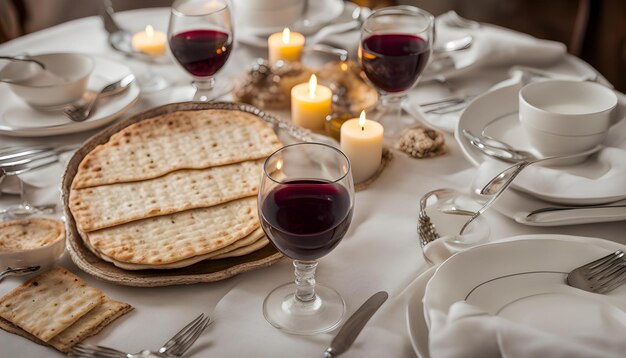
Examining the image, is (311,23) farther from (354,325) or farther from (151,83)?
(354,325)

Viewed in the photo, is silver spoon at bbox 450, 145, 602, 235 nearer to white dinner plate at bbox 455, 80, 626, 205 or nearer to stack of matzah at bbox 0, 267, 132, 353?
white dinner plate at bbox 455, 80, 626, 205

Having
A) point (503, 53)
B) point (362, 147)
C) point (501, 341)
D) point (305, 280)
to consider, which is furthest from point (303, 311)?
point (503, 53)

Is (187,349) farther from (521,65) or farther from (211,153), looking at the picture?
(521,65)

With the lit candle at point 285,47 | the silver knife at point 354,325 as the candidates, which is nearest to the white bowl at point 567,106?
the silver knife at point 354,325

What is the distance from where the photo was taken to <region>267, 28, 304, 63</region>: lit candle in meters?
1.77

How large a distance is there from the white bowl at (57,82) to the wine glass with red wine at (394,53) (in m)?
0.64

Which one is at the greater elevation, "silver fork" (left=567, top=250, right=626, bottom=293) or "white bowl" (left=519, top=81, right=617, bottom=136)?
"white bowl" (left=519, top=81, right=617, bottom=136)

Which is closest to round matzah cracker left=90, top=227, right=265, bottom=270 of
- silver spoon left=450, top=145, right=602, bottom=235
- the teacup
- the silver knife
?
the silver knife

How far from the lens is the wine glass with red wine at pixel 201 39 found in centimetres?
157

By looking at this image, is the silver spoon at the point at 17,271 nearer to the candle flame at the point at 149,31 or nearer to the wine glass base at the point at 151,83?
the wine glass base at the point at 151,83

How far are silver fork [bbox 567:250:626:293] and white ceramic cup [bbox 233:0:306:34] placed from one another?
1.09m

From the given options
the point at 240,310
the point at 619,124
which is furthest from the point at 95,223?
the point at 619,124

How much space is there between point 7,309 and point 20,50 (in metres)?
1.02

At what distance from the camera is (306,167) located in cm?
107
